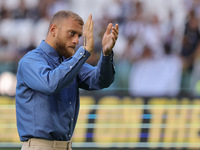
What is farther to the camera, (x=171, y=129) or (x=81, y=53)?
(x=171, y=129)

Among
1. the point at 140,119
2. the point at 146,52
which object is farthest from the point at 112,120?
the point at 146,52

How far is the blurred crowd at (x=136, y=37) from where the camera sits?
863 centimetres

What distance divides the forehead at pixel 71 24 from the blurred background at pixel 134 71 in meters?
3.98

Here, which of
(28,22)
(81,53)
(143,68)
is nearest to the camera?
(81,53)

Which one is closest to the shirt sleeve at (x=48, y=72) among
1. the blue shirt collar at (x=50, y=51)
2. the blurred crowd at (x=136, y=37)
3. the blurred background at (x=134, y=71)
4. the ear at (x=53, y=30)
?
the blue shirt collar at (x=50, y=51)

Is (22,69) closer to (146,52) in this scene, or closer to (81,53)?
(81,53)

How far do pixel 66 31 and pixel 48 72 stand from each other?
42cm

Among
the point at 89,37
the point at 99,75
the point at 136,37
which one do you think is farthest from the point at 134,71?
the point at 89,37

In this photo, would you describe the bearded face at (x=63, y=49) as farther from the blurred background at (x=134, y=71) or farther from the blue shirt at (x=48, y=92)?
the blurred background at (x=134, y=71)

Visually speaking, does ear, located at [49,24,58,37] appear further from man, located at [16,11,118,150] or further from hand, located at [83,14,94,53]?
hand, located at [83,14,94,53]

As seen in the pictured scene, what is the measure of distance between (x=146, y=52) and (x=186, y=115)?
1.61 m

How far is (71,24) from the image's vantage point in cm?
353

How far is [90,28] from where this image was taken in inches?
134

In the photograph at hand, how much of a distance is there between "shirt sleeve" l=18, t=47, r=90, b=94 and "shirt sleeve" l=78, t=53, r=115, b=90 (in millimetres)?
323
